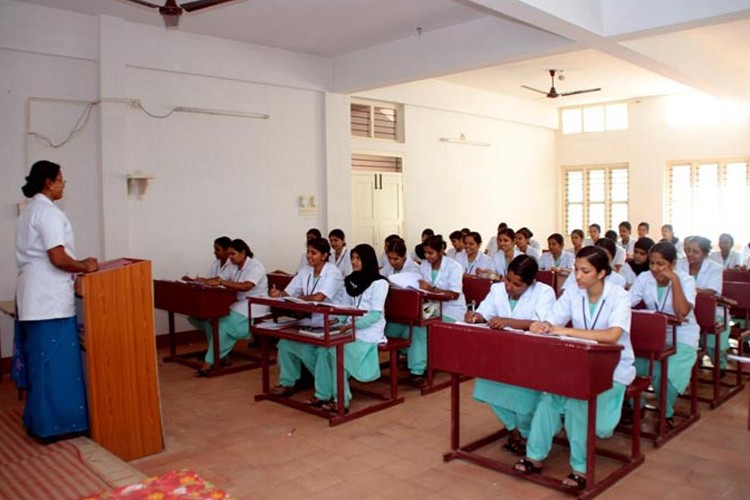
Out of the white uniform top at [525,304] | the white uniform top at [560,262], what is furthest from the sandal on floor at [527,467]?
the white uniform top at [560,262]

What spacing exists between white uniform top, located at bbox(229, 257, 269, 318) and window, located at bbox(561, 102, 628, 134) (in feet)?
27.6

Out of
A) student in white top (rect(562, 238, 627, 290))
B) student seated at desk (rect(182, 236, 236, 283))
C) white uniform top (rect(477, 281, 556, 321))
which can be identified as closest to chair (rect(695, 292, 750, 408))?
student in white top (rect(562, 238, 627, 290))

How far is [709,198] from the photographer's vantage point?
1113 cm

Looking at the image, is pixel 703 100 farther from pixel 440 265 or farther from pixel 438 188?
pixel 440 265

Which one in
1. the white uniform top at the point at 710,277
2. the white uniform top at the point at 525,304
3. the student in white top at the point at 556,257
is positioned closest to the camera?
the white uniform top at the point at 525,304

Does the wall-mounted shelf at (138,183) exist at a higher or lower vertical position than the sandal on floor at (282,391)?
higher

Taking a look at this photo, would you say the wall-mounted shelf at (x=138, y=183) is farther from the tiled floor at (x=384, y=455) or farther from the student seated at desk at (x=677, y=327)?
the student seated at desk at (x=677, y=327)

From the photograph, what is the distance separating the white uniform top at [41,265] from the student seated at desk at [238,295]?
7.65 ft

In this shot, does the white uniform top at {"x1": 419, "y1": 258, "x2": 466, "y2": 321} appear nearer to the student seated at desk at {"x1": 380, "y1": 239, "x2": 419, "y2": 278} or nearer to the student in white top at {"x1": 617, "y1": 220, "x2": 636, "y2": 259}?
the student seated at desk at {"x1": 380, "y1": 239, "x2": 419, "y2": 278}

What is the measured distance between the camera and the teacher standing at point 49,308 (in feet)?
11.9

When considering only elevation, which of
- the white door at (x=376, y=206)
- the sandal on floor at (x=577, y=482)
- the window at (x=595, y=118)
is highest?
the window at (x=595, y=118)

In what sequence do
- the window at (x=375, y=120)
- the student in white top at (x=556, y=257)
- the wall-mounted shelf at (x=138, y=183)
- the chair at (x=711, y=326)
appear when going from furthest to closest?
the window at (x=375, y=120)
the student in white top at (x=556, y=257)
the wall-mounted shelf at (x=138, y=183)
the chair at (x=711, y=326)

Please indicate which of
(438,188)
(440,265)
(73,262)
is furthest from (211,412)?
(438,188)

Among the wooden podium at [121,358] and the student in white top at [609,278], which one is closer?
the wooden podium at [121,358]
